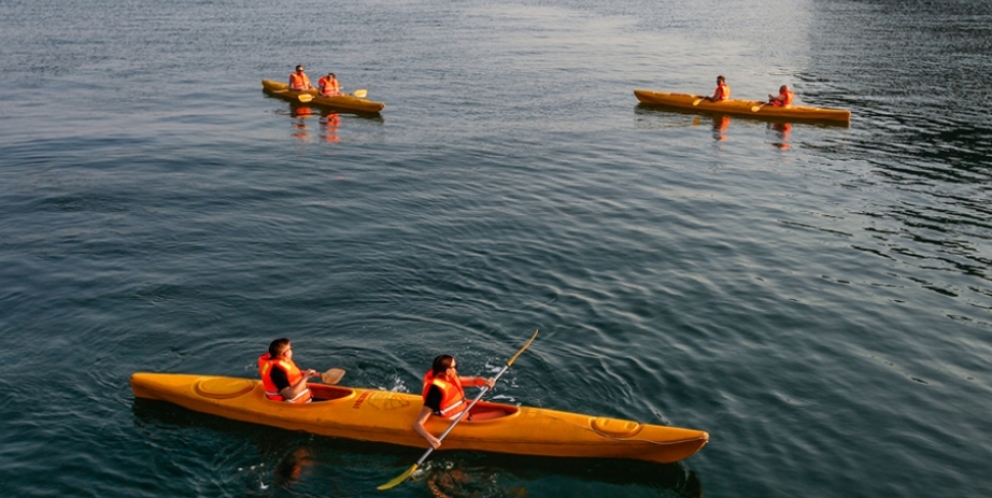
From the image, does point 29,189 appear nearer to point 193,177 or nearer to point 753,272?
point 193,177

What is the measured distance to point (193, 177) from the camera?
2652cm

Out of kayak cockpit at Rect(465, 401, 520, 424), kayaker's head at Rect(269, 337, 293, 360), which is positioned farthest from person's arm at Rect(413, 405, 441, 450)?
kayaker's head at Rect(269, 337, 293, 360)

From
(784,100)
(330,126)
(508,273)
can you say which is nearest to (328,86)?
(330,126)

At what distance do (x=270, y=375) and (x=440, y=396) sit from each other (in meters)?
2.68

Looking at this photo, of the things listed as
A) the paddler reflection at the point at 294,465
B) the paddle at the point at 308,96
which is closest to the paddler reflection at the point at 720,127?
the paddle at the point at 308,96

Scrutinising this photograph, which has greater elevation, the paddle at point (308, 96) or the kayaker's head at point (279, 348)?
the paddle at point (308, 96)

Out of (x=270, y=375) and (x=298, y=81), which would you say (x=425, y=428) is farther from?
(x=298, y=81)

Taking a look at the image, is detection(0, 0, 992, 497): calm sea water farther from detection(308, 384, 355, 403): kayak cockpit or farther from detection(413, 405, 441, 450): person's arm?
detection(308, 384, 355, 403): kayak cockpit

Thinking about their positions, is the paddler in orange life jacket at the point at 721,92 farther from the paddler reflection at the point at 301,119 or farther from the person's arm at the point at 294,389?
the person's arm at the point at 294,389

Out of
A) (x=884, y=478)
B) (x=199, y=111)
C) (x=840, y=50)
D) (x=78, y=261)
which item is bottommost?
(x=884, y=478)

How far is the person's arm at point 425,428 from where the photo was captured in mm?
12445

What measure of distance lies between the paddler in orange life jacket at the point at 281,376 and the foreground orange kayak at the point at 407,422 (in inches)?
6.3

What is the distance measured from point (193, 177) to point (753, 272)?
16.5 meters

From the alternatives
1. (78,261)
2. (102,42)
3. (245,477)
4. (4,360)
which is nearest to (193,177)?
(78,261)
